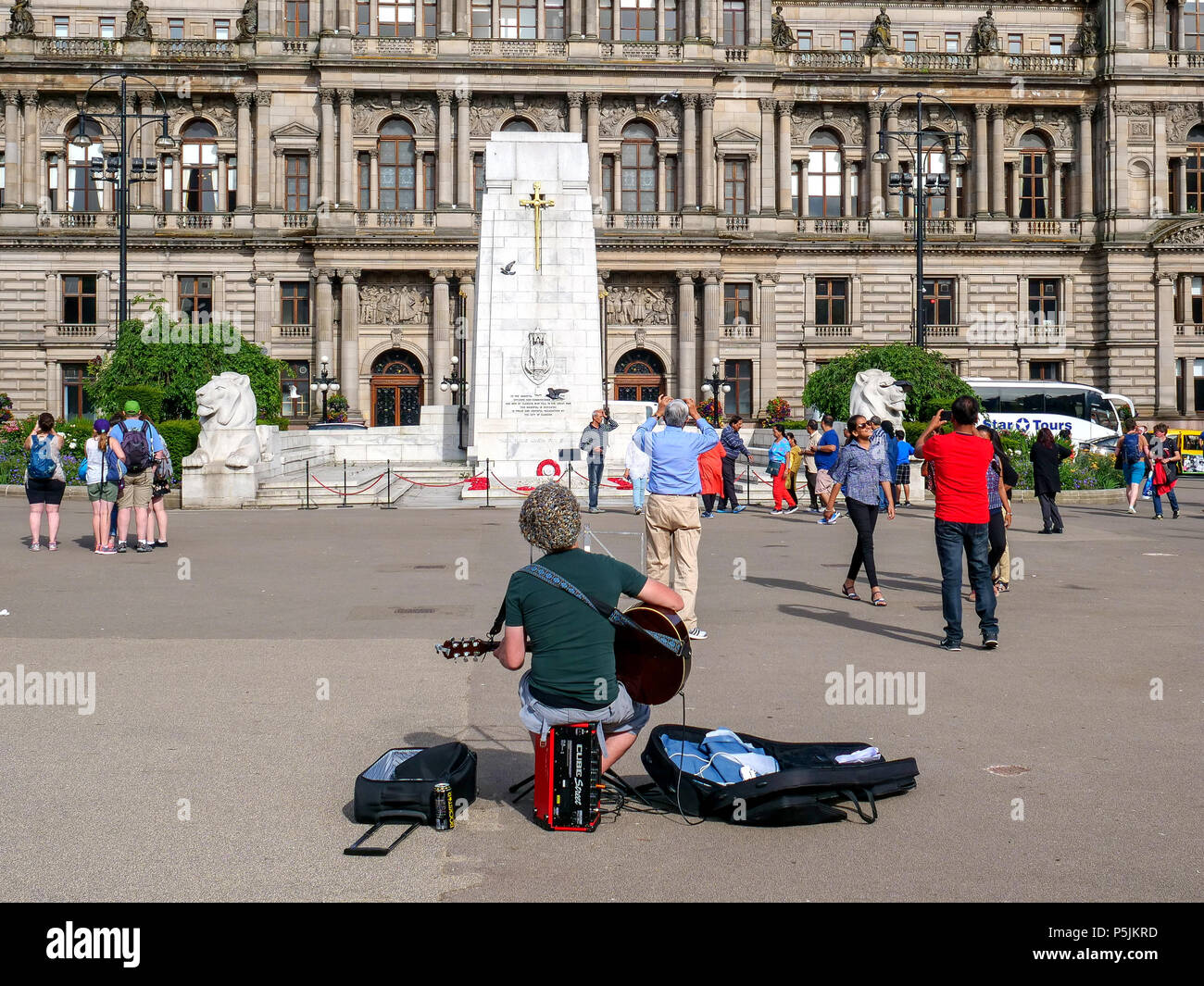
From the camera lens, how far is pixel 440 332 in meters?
58.2

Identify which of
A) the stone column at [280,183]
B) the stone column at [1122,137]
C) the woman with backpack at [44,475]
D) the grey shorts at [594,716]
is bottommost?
the grey shorts at [594,716]

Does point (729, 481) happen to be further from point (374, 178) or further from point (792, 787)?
point (374, 178)

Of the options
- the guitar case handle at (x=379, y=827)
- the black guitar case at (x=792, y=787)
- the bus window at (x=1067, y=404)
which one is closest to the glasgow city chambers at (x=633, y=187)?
the bus window at (x=1067, y=404)

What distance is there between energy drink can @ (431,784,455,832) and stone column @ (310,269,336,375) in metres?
53.0

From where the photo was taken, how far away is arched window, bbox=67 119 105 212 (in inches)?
2366

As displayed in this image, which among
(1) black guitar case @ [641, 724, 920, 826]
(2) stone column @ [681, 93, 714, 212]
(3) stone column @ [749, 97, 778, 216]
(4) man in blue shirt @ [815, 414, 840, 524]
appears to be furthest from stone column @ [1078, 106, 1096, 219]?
(1) black guitar case @ [641, 724, 920, 826]

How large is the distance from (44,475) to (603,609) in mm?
14908

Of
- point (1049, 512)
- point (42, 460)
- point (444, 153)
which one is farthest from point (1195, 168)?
point (42, 460)

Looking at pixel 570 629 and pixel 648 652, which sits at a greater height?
pixel 570 629

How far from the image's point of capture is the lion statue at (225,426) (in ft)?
90.7

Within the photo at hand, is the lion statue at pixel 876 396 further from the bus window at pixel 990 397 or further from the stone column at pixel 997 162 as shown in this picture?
the stone column at pixel 997 162

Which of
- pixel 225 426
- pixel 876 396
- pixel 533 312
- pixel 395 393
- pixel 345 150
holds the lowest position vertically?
pixel 225 426

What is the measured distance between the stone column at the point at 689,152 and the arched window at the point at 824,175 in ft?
24.2

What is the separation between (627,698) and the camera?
650 centimetres
